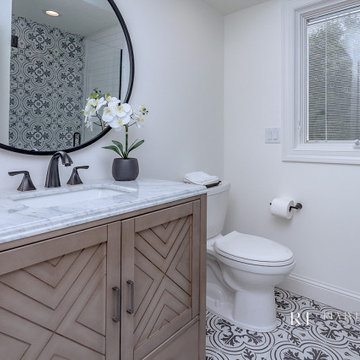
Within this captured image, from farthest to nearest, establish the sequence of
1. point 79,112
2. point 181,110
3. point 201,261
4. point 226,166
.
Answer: point 226,166 < point 181,110 < point 79,112 < point 201,261

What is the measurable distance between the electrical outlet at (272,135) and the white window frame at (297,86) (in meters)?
0.06

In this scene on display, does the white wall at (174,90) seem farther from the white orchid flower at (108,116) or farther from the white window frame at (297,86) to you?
the white window frame at (297,86)

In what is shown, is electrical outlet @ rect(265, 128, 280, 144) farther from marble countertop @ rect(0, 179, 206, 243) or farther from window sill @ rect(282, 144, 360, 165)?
marble countertop @ rect(0, 179, 206, 243)

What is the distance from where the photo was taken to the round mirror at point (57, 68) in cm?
125

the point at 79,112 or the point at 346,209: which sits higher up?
the point at 79,112

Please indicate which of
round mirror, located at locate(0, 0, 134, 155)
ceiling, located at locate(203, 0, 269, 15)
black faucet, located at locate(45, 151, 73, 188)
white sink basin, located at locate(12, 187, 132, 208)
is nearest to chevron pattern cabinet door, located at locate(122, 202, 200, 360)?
white sink basin, located at locate(12, 187, 132, 208)

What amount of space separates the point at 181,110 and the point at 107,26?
0.71 m

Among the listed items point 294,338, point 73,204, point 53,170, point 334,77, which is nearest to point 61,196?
point 53,170

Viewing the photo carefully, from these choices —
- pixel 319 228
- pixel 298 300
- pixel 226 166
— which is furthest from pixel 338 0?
A: pixel 298 300

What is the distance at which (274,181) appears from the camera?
7.25ft

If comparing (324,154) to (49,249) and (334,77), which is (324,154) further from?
(49,249)

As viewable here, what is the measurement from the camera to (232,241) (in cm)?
187

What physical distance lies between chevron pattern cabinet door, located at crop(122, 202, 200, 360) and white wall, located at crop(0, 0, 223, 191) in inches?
23.8

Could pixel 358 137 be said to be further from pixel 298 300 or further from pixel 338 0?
pixel 298 300
